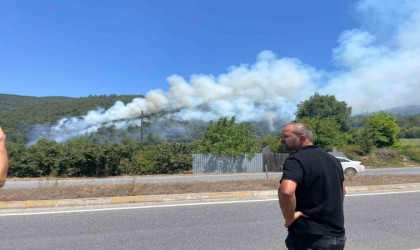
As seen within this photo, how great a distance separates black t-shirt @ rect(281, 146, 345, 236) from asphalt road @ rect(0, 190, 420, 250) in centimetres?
258

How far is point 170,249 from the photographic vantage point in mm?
5113

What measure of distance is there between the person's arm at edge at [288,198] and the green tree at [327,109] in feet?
233

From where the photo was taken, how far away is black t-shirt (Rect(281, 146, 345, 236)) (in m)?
2.71

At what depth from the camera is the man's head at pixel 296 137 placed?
2.85 meters

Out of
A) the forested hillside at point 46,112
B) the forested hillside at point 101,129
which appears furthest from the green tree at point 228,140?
the forested hillside at point 46,112

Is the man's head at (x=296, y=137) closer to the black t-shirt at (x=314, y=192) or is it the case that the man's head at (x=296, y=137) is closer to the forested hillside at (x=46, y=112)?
the black t-shirt at (x=314, y=192)

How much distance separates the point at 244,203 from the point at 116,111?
174 ft

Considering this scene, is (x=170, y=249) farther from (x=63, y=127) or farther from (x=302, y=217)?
(x=63, y=127)

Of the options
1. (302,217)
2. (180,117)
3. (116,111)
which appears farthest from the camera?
(180,117)

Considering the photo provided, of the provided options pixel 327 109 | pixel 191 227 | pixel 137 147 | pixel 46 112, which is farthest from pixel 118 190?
pixel 327 109

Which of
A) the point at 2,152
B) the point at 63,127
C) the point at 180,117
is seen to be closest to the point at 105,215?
the point at 2,152

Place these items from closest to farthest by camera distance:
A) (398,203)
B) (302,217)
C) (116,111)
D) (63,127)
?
(302,217), (398,203), (63,127), (116,111)

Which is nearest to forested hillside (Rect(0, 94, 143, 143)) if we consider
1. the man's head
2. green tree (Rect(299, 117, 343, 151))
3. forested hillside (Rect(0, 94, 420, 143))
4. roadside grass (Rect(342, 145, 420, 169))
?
forested hillside (Rect(0, 94, 420, 143))

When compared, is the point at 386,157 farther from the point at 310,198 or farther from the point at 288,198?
the point at 288,198
